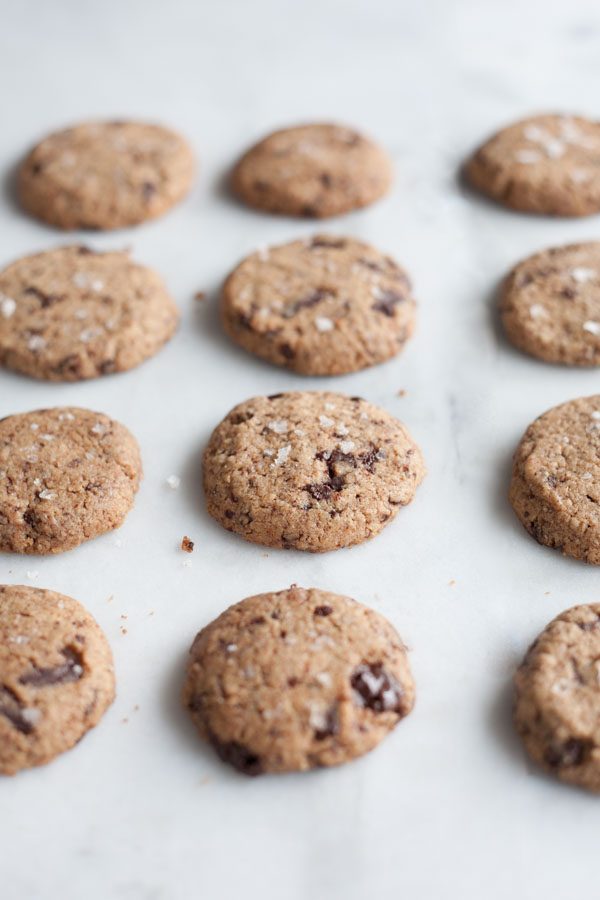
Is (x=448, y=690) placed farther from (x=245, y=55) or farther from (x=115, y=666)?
(x=245, y=55)

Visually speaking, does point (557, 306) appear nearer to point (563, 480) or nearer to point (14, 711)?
point (563, 480)

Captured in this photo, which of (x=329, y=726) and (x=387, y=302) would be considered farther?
(x=387, y=302)

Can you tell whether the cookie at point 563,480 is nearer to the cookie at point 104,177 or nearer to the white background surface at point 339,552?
the white background surface at point 339,552

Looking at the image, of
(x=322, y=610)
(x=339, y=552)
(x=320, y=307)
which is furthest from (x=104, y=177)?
(x=322, y=610)

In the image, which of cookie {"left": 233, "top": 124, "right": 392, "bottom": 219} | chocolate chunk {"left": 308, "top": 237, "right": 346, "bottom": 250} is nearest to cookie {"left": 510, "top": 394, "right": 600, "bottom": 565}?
chocolate chunk {"left": 308, "top": 237, "right": 346, "bottom": 250}

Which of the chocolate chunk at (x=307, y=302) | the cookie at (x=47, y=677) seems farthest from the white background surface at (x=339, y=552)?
the chocolate chunk at (x=307, y=302)

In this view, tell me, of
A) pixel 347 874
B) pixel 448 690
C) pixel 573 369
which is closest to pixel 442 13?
pixel 573 369

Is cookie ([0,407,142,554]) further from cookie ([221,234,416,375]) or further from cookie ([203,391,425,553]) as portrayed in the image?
cookie ([221,234,416,375])
